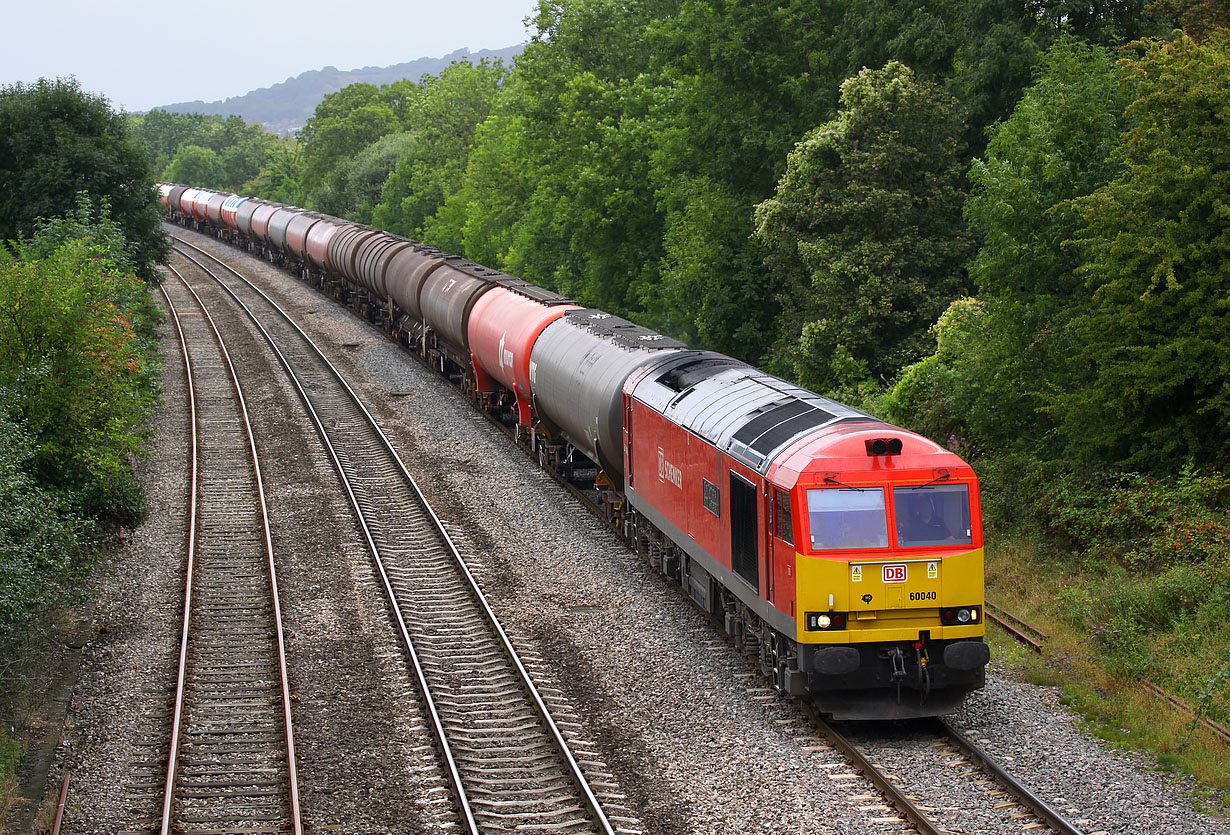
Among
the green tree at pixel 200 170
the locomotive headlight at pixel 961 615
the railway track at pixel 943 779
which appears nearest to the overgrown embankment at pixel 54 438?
the railway track at pixel 943 779

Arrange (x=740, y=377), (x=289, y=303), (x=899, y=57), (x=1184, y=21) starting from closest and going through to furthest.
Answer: (x=740, y=377) → (x=1184, y=21) → (x=899, y=57) → (x=289, y=303)

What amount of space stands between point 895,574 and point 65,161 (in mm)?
34250

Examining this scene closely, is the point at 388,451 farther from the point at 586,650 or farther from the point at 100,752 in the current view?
the point at 100,752

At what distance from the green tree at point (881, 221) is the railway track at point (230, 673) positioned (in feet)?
50.6

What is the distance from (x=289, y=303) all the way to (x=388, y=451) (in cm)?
2788

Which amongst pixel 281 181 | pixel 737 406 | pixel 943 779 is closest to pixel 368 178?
pixel 281 181

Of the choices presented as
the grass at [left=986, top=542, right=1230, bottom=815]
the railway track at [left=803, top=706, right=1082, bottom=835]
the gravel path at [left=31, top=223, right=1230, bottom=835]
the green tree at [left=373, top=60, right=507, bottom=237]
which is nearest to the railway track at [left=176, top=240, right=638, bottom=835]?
the gravel path at [left=31, top=223, right=1230, bottom=835]

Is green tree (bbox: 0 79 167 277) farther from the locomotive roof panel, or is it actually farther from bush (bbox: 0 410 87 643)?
the locomotive roof panel

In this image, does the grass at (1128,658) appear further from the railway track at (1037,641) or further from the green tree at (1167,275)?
the green tree at (1167,275)

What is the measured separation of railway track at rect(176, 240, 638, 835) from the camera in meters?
12.1

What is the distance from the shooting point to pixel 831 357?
32.2m

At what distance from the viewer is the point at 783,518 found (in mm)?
13703

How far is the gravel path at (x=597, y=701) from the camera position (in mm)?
11797

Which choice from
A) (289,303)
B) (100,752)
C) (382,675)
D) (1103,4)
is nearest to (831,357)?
(1103,4)
